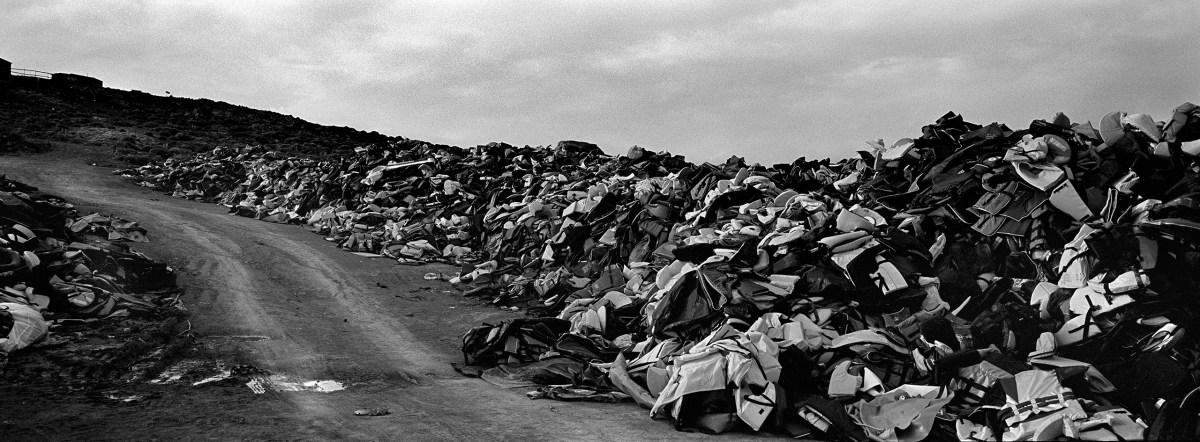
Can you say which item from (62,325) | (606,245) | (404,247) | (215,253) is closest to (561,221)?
(606,245)

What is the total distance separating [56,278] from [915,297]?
316 inches

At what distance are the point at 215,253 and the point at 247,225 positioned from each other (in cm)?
325

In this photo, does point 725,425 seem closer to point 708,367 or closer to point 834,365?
point 708,367

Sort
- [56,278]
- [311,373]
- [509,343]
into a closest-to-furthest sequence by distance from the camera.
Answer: [311,373] < [509,343] < [56,278]

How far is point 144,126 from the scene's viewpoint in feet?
104

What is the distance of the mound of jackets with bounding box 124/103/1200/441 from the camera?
3990 millimetres

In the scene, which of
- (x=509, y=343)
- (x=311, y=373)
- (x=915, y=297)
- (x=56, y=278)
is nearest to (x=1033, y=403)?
(x=915, y=297)

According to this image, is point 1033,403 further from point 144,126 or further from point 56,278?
point 144,126

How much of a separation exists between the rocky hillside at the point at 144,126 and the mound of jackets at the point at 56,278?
17536 millimetres

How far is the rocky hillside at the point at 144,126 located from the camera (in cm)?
2633

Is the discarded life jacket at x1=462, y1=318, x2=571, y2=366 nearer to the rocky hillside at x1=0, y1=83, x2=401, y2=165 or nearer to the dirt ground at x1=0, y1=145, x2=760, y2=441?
the dirt ground at x1=0, y1=145, x2=760, y2=441

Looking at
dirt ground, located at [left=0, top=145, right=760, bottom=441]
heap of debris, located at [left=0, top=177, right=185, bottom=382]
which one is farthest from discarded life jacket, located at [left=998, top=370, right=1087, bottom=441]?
heap of debris, located at [left=0, top=177, right=185, bottom=382]

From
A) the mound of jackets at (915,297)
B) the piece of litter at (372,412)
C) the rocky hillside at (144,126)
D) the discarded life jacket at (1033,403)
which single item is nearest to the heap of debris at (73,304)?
the piece of litter at (372,412)

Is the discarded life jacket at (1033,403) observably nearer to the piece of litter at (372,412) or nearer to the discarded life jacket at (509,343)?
the discarded life jacket at (509,343)
